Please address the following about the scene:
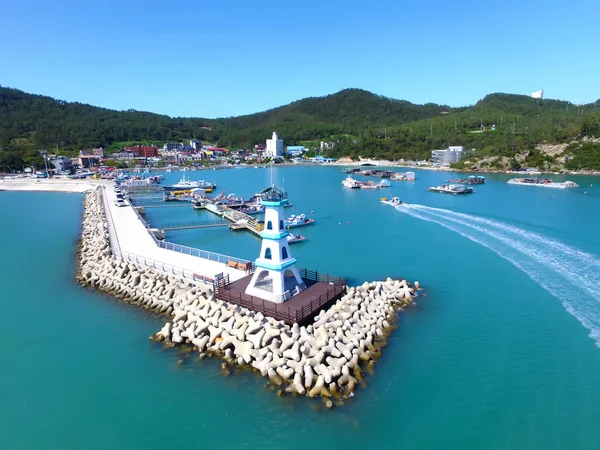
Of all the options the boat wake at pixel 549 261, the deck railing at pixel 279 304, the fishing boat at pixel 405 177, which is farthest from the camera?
the fishing boat at pixel 405 177

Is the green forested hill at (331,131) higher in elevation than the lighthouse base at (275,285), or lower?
higher

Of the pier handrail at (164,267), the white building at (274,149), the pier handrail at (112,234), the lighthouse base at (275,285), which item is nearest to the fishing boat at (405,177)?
the pier handrail at (112,234)

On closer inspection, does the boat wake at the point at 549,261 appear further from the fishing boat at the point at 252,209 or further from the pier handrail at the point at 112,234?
the pier handrail at the point at 112,234

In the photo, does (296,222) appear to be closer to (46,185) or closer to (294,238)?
(294,238)

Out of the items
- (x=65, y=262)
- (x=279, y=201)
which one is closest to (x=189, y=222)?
(x=65, y=262)

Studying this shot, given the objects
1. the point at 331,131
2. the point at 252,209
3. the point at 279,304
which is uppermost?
the point at 331,131

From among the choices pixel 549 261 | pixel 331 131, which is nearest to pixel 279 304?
pixel 549 261
